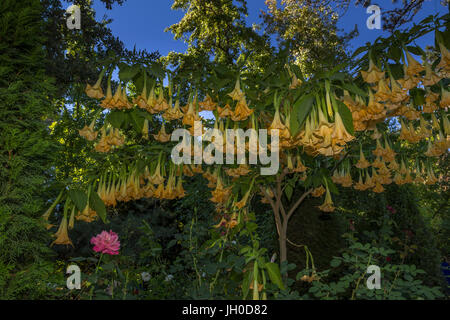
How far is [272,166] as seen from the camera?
106 inches

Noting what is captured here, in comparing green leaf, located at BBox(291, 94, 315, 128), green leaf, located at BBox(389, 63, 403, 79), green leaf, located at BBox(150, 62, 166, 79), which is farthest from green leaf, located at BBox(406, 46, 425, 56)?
green leaf, located at BBox(150, 62, 166, 79)

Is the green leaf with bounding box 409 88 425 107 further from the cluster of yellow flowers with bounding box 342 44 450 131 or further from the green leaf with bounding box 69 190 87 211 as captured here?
the green leaf with bounding box 69 190 87 211

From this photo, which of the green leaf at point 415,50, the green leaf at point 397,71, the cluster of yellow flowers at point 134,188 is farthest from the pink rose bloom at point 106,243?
the green leaf at point 415,50

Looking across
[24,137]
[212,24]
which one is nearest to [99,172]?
[24,137]

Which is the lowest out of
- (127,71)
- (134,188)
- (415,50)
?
(134,188)

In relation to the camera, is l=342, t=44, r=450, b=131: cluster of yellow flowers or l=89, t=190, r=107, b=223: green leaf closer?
l=342, t=44, r=450, b=131: cluster of yellow flowers

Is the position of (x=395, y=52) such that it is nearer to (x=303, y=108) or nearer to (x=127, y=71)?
(x=303, y=108)

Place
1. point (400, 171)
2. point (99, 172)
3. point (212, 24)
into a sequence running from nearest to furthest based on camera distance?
point (99, 172), point (400, 171), point (212, 24)

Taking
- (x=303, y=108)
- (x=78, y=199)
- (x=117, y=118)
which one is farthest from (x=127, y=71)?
(x=303, y=108)

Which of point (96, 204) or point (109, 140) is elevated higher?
point (109, 140)

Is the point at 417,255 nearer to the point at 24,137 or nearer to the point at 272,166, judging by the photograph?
the point at 272,166

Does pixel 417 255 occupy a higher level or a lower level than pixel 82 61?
lower

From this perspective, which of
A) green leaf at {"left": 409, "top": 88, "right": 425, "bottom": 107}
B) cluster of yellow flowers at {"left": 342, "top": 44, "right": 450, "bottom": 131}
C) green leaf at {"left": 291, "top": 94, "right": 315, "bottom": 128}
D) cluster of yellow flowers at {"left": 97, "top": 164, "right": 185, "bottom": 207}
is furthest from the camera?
cluster of yellow flowers at {"left": 97, "top": 164, "right": 185, "bottom": 207}

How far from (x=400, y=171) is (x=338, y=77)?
7.77 feet
